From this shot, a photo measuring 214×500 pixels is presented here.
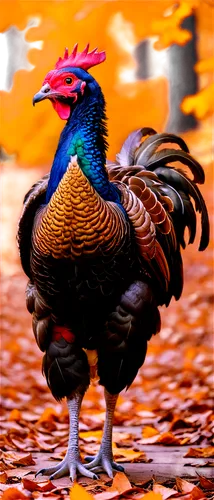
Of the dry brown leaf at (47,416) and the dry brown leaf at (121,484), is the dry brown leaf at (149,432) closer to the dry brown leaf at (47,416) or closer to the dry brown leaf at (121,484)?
the dry brown leaf at (47,416)

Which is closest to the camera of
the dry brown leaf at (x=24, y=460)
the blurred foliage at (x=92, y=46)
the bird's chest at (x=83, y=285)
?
the bird's chest at (x=83, y=285)

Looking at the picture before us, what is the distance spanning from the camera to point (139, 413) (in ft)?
21.7

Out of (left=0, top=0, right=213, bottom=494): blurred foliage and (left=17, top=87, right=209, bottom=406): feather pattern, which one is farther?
(left=0, top=0, right=213, bottom=494): blurred foliage

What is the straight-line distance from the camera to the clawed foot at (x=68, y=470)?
4141mm

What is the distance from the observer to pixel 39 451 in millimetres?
5102

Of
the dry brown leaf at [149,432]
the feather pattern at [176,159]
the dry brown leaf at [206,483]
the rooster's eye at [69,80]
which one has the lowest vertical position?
→ the dry brown leaf at [206,483]

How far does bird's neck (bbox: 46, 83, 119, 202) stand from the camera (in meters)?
3.78

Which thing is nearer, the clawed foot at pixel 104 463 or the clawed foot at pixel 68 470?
the clawed foot at pixel 68 470

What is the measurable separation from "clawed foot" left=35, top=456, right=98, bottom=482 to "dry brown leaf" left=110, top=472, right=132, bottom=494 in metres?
0.18

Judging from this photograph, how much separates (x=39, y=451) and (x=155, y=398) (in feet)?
8.69

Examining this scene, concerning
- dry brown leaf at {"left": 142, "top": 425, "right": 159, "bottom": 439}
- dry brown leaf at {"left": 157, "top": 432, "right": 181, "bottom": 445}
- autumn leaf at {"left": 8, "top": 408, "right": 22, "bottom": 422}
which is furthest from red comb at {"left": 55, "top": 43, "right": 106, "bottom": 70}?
autumn leaf at {"left": 8, "top": 408, "right": 22, "bottom": 422}

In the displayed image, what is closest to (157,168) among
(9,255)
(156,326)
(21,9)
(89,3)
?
(156,326)

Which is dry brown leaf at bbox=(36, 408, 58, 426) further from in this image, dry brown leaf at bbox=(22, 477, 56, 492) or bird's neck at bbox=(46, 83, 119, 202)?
bird's neck at bbox=(46, 83, 119, 202)

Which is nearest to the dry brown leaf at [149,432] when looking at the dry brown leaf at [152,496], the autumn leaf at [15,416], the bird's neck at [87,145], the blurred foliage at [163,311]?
the blurred foliage at [163,311]
